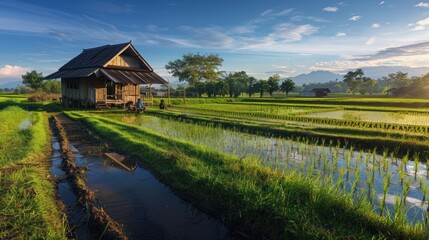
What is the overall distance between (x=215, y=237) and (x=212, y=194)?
1.10 metres

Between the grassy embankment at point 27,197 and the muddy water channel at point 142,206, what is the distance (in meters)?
0.40

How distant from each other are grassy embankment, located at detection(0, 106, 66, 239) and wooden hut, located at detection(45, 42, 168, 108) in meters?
13.7

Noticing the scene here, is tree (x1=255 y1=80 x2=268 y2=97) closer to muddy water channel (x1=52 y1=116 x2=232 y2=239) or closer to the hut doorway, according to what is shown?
the hut doorway

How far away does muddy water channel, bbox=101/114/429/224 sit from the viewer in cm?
502

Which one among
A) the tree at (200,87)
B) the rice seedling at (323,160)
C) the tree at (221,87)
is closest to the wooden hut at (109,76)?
the rice seedling at (323,160)

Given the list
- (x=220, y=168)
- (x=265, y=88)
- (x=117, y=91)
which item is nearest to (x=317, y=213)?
(x=220, y=168)

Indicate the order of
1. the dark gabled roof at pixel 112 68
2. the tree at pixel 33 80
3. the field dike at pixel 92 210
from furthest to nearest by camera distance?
the tree at pixel 33 80, the dark gabled roof at pixel 112 68, the field dike at pixel 92 210

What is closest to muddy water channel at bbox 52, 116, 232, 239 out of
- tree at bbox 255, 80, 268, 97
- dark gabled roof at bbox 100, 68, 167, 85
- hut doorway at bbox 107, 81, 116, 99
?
dark gabled roof at bbox 100, 68, 167, 85

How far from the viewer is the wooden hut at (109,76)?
867 inches

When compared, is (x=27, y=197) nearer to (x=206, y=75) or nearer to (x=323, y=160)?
(x=323, y=160)

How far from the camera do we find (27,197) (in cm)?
490

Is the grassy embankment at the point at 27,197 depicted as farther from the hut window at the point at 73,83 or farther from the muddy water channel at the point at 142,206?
the hut window at the point at 73,83

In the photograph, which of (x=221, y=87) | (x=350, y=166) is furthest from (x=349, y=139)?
(x=221, y=87)

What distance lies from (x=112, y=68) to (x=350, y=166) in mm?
20991
